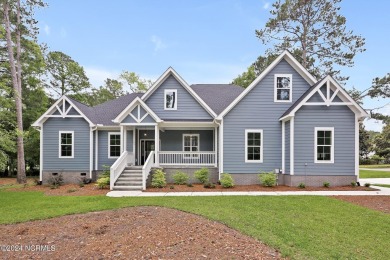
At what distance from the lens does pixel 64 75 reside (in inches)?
1011

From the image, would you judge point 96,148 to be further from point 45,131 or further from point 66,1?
point 66,1

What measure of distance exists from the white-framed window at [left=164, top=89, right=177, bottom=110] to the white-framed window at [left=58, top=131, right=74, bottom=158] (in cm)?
628

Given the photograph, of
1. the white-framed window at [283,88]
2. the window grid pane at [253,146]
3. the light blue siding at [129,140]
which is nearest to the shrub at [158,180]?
the light blue siding at [129,140]

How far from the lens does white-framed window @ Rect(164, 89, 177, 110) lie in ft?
55.3

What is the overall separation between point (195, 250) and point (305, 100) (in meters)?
10.9

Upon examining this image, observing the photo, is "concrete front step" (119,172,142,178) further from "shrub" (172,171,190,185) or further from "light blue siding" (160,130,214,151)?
"light blue siding" (160,130,214,151)

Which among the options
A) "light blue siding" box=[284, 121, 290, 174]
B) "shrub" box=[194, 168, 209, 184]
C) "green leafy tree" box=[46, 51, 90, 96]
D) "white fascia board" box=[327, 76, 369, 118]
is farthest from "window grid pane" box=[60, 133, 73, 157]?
"white fascia board" box=[327, 76, 369, 118]

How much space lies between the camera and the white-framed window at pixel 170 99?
16.8 metres

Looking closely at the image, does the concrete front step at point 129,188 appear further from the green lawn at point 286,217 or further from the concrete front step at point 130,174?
the green lawn at point 286,217

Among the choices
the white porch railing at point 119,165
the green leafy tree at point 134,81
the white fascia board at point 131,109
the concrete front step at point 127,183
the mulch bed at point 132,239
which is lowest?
the concrete front step at point 127,183

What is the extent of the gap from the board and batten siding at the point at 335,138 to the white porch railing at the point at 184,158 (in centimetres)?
501

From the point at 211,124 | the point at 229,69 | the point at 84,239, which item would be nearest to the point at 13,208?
the point at 84,239

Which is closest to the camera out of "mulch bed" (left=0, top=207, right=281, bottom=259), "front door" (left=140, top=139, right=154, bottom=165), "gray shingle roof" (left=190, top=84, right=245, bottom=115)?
"mulch bed" (left=0, top=207, right=281, bottom=259)

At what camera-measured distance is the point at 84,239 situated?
5.85 meters
